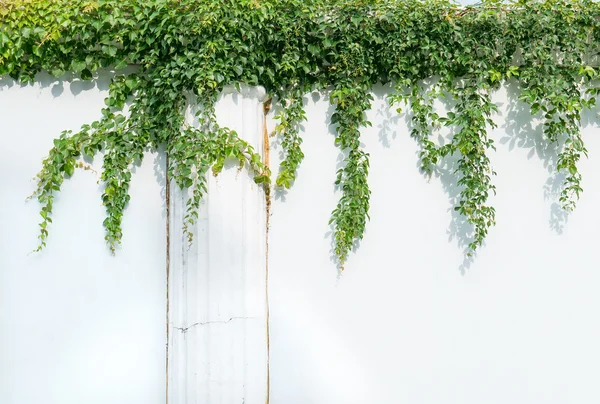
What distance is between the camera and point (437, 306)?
Answer: 292cm

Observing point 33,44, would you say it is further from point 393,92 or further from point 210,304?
point 393,92

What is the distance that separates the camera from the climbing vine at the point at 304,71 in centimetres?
267

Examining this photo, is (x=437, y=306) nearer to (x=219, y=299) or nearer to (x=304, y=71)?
(x=219, y=299)

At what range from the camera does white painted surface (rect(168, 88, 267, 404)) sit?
269cm

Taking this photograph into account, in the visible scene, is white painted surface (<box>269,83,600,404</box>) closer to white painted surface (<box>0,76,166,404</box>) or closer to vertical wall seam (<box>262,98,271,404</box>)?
vertical wall seam (<box>262,98,271,404</box>)

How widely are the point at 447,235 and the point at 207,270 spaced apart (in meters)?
1.30

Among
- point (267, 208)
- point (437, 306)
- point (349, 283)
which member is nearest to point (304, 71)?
point (267, 208)

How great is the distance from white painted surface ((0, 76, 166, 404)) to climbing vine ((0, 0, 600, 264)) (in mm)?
100

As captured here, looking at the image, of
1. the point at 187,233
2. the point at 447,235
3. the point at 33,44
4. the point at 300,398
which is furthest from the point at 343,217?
the point at 33,44

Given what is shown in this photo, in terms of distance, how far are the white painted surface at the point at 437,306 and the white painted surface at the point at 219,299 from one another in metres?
0.20

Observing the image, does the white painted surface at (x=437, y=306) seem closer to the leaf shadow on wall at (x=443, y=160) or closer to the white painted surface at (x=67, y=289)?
the leaf shadow on wall at (x=443, y=160)

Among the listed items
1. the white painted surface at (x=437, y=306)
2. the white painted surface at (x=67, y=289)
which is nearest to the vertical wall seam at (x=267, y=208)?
the white painted surface at (x=437, y=306)

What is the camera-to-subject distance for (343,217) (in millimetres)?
2850

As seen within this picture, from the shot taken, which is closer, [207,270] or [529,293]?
[207,270]
